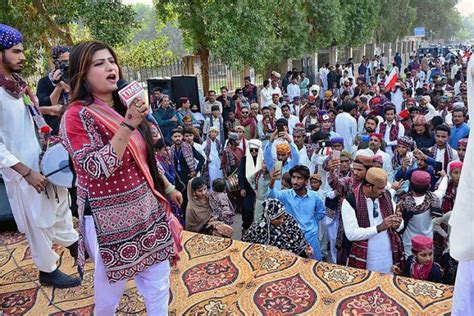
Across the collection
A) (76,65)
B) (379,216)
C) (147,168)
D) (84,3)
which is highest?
(84,3)

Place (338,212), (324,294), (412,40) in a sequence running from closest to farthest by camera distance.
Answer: (324,294), (338,212), (412,40)

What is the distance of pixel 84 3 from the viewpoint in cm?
848

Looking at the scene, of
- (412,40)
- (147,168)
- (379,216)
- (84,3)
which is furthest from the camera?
(412,40)

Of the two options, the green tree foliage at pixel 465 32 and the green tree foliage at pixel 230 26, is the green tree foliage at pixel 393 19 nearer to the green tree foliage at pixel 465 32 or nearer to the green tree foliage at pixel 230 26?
the green tree foliage at pixel 230 26

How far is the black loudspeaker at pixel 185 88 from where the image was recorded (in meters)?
9.64

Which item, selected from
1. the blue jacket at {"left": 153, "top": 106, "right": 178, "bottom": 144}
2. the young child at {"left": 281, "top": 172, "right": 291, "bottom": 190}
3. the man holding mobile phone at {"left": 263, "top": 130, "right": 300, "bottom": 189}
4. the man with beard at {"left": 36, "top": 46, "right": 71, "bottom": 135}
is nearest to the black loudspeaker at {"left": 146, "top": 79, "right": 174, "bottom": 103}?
the blue jacket at {"left": 153, "top": 106, "right": 178, "bottom": 144}

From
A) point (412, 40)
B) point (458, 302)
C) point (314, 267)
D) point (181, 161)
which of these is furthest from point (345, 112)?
point (412, 40)

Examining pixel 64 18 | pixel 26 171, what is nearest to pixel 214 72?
pixel 64 18

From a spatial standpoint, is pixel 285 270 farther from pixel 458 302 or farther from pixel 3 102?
pixel 3 102

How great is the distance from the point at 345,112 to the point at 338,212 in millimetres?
3621

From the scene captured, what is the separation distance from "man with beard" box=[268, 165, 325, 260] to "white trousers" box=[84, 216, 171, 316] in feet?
7.67

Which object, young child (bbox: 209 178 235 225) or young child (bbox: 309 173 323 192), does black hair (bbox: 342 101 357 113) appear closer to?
young child (bbox: 309 173 323 192)

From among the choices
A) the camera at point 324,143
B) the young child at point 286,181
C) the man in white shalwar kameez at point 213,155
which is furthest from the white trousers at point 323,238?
the man in white shalwar kameez at point 213,155

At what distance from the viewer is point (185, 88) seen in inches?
382
